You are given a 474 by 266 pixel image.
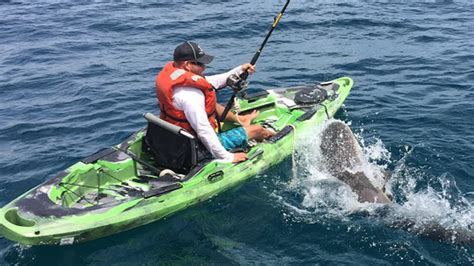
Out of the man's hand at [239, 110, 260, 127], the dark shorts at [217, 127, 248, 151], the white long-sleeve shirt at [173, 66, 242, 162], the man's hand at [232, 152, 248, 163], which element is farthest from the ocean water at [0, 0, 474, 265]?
the man's hand at [239, 110, 260, 127]

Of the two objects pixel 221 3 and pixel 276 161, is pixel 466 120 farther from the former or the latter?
pixel 221 3

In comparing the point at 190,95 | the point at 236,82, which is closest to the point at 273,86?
the point at 236,82

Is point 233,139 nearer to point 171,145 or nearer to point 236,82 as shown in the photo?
point 236,82

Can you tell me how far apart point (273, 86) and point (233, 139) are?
185 inches

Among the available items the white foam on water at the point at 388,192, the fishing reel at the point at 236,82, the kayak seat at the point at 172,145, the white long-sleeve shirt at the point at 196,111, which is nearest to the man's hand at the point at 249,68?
the fishing reel at the point at 236,82

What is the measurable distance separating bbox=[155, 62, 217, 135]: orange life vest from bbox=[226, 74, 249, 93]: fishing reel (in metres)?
0.89

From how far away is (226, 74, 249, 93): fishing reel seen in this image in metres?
8.63

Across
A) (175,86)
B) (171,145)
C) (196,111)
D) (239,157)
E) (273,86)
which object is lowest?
(273,86)

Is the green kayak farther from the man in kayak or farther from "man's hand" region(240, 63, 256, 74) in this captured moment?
"man's hand" region(240, 63, 256, 74)

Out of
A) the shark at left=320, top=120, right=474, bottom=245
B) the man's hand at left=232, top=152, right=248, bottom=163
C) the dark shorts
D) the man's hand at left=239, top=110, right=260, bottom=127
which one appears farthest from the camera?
the man's hand at left=239, top=110, right=260, bottom=127

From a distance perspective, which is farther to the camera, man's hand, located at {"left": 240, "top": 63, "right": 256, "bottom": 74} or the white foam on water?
man's hand, located at {"left": 240, "top": 63, "right": 256, "bottom": 74}

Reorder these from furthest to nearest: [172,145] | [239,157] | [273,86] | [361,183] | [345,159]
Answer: [273,86] → [239,157] → [345,159] → [172,145] → [361,183]

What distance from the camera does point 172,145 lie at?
7711mm

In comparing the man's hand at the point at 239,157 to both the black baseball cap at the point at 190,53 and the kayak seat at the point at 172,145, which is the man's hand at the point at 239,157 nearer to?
the kayak seat at the point at 172,145
